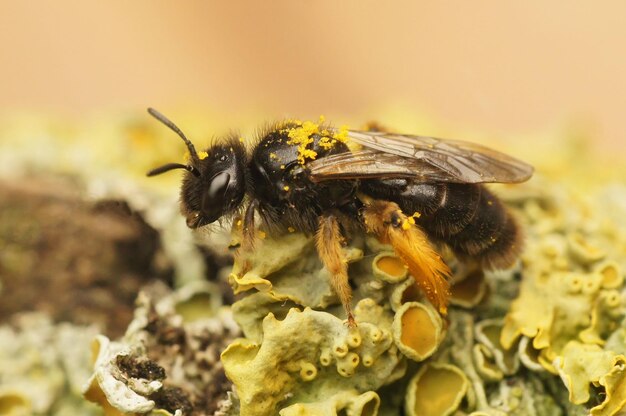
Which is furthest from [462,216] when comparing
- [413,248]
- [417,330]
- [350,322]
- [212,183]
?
[212,183]

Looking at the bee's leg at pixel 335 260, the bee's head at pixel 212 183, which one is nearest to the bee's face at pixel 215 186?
the bee's head at pixel 212 183

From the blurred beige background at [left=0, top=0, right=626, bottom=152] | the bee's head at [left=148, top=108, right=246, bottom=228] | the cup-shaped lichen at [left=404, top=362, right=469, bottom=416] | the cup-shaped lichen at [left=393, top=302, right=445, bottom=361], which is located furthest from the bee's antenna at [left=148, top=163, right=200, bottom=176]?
the blurred beige background at [left=0, top=0, right=626, bottom=152]

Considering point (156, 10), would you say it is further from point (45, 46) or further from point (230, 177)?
point (230, 177)

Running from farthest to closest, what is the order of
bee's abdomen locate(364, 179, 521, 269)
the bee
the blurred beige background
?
the blurred beige background, bee's abdomen locate(364, 179, 521, 269), the bee

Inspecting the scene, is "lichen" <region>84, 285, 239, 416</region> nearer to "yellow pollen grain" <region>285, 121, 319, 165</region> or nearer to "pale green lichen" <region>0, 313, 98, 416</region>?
"pale green lichen" <region>0, 313, 98, 416</region>

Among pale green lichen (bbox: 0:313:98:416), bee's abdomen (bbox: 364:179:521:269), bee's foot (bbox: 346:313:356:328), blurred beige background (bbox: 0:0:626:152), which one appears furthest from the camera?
blurred beige background (bbox: 0:0:626:152)

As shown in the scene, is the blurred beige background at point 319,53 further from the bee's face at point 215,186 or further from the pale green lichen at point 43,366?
the bee's face at point 215,186

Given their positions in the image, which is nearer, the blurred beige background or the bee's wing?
the bee's wing
